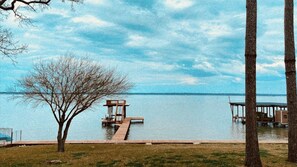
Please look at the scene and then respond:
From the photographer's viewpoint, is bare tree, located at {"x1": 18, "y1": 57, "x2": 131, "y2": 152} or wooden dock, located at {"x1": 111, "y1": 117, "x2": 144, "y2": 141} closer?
bare tree, located at {"x1": 18, "y1": 57, "x2": 131, "y2": 152}

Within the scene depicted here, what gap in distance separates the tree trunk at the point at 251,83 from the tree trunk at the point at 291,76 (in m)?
1.66

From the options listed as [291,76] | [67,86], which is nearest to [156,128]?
[67,86]

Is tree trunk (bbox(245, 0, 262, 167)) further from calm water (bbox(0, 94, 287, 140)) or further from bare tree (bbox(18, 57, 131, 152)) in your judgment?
calm water (bbox(0, 94, 287, 140))

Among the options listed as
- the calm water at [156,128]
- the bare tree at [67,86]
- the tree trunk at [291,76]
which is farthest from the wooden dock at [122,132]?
the tree trunk at [291,76]

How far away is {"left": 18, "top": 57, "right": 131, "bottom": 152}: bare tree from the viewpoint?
15820 mm

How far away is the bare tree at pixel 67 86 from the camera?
51.9 feet

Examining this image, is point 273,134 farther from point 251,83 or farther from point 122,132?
point 251,83

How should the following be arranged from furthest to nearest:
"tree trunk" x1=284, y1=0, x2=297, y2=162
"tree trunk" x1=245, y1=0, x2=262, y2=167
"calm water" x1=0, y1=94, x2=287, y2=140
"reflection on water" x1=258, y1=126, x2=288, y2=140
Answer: "calm water" x1=0, y1=94, x2=287, y2=140, "reflection on water" x1=258, y1=126, x2=288, y2=140, "tree trunk" x1=284, y1=0, x2=297, y2=162, "tree trunk" x1=245, y1=0, x2=262, y2=167

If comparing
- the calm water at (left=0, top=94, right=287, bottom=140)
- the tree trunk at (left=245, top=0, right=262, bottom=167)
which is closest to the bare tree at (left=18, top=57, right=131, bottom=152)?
the calm water at (left=0, top=94, right=287, bottom=140)

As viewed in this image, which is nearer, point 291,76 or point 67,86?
point 291,76

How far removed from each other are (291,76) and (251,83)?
78.4 inches

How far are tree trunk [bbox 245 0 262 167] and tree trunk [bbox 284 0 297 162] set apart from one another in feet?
5.45

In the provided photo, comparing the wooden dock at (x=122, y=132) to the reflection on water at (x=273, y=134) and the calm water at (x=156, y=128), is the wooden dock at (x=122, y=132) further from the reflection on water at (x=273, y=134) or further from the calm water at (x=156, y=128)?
the reflection on water at (x=273, y=134)

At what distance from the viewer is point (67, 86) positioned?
1608 centimetres
